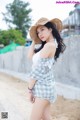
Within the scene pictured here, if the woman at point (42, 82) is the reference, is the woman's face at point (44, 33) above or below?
above

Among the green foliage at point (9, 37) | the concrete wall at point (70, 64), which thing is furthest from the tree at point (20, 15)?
the concrete wall at point (70, 64)

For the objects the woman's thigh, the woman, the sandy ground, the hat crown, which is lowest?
the sandy ground

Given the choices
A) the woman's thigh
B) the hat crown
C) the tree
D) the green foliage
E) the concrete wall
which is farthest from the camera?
the tree

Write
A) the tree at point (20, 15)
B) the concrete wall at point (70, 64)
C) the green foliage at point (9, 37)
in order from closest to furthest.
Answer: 1. the concrete wall at point (70, 64)
2. the green foliage at point (9, 37)
3. the tree at point (20, 15)

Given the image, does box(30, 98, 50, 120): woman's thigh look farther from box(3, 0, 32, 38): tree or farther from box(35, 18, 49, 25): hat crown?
box(3, 0, 32, 38): tree

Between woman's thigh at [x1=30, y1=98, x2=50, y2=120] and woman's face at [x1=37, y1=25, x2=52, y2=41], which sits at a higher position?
woman's face at [x1=37, y1=25, x2=52, y2=41]

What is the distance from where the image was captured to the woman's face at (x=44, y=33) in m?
3.94

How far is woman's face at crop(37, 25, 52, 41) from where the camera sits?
394cm

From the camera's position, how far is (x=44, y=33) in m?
3.95

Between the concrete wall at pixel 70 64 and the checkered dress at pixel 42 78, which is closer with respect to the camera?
the checkered dress at pixel 42 78

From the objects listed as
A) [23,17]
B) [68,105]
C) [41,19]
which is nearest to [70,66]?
[68,105]

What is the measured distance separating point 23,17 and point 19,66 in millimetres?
45282

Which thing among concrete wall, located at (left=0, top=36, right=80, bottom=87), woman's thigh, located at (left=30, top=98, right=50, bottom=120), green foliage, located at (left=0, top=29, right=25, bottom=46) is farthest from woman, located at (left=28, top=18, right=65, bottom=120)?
green foliage, located at (left=0, top=29, right=25, bottom=46)

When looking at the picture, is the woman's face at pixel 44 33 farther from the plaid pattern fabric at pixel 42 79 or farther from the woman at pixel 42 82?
the plaid pattern fabric at pixel 42 79
